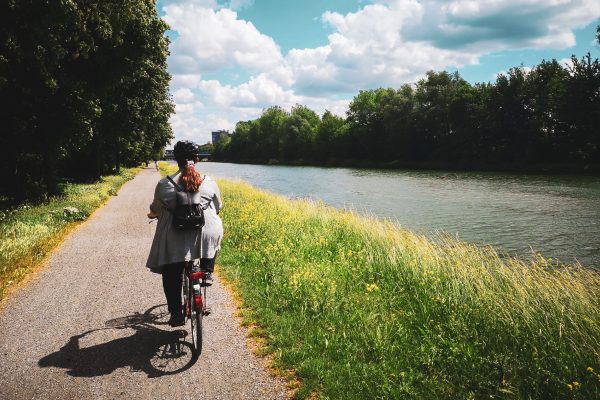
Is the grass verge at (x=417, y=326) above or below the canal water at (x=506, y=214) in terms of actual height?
above

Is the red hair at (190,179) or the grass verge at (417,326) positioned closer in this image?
the grass verge at (417,326)

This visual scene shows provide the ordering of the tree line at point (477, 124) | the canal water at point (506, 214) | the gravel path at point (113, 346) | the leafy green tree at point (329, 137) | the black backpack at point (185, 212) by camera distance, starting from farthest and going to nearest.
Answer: the leafy green tree at point (329, 137) → the tree line at point (477, 124) → the canal water at point (506, 214) → the black backpack at point (185, 212) → the gravel path at point (113, 346)

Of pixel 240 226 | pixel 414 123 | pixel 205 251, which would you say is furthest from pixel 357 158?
pixel 205 251

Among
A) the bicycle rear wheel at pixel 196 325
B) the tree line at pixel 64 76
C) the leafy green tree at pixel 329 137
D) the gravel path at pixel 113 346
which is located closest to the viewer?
the gravel path at pixel 113 346

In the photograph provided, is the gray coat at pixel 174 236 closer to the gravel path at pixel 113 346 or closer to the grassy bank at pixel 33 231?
the gravel path at pixel 113 346

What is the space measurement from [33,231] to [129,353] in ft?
22.9

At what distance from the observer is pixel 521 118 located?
54.4 m

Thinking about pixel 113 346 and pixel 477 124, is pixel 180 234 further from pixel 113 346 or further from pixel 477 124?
pixel 477 124

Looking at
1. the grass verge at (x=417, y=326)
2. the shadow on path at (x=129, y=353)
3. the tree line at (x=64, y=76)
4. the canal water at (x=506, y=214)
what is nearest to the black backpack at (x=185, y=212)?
the shadow on path at (x=129, y=353)

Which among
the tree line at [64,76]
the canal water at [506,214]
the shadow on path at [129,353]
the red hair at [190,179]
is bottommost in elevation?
the canal water at [506,214]

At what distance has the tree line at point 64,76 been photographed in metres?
10.8

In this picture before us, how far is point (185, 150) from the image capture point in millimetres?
4293

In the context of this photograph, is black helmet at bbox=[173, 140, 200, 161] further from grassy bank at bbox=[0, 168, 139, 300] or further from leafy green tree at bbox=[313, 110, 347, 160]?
leafy green tree at bbox=[313, 110, 347, 160]

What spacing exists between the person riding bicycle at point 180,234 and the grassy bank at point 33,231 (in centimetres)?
337
